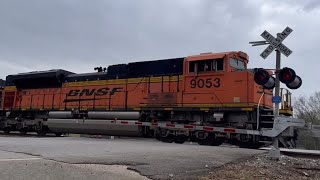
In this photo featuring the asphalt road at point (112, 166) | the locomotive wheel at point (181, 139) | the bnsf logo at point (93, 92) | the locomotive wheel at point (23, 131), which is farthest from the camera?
the locomotive wheel at point (23, 131)

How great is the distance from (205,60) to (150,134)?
467 cm

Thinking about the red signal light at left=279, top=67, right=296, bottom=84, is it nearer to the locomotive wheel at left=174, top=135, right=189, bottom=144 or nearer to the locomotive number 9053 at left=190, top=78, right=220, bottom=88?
the locomotive number 9053 at left=190, top=78, right=220, bottom=88

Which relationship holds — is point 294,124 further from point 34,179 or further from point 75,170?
point 34,179

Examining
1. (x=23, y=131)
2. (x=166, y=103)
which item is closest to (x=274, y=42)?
(x=166, y=103)

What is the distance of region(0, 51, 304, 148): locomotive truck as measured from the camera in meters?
15.8

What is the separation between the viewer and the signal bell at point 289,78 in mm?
10398

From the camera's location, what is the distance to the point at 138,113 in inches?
748

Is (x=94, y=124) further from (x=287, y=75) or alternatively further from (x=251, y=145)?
(x=287, y=75)

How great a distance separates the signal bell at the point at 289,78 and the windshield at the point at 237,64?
6074 mm

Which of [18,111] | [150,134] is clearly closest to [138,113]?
[150,134]

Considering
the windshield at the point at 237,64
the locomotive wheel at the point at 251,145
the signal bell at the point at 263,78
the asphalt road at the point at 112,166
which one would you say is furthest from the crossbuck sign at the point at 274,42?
the windshield at the point at 237,64

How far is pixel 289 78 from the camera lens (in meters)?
10.4

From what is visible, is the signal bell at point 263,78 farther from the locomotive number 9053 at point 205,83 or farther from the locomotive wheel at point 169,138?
the locomotive wheel at point 169,138

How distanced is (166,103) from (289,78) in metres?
8.39
